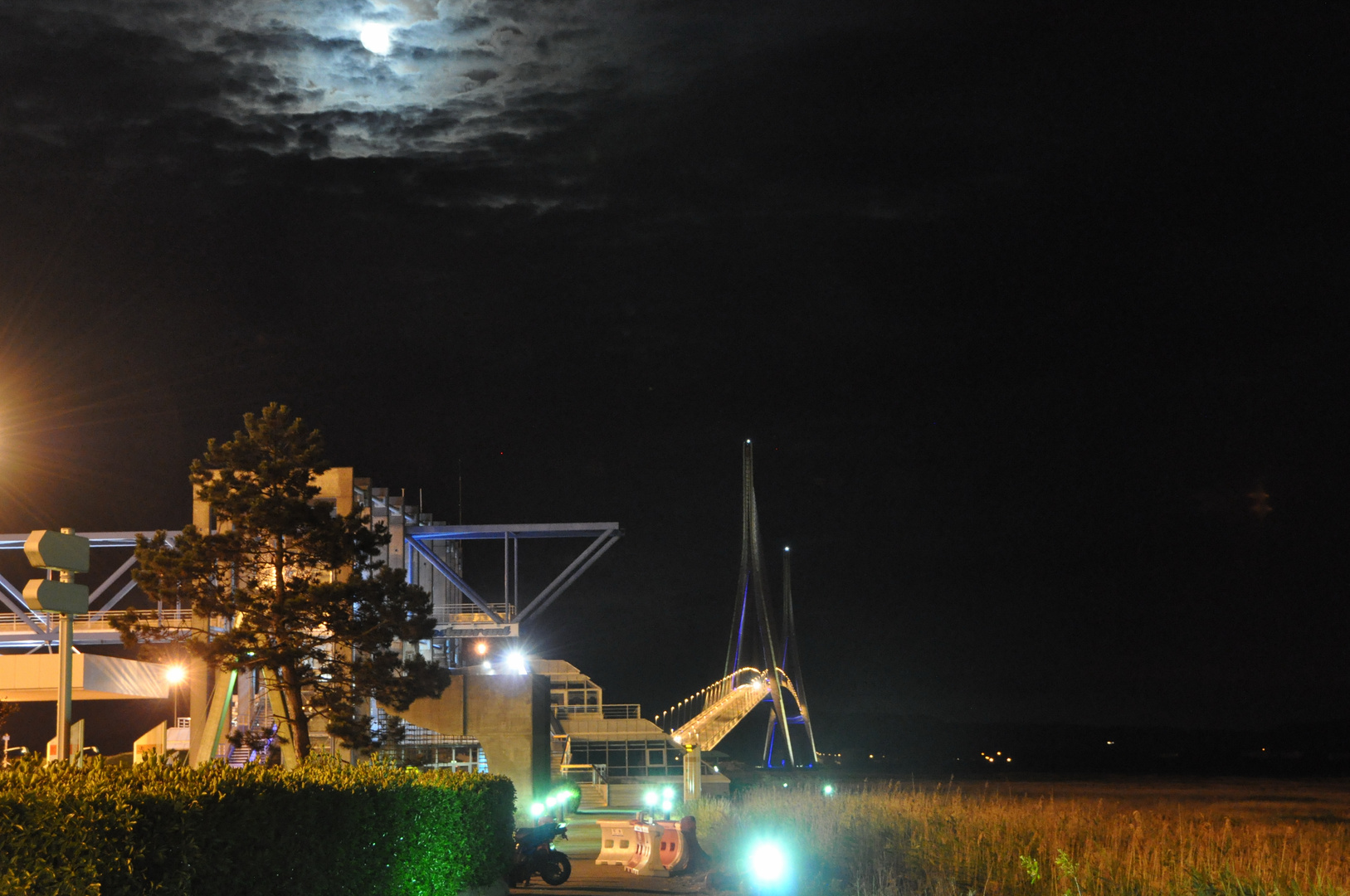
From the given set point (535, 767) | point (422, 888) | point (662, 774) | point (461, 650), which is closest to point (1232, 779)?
point (662, 774)

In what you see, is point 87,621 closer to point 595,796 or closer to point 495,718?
point 495,718

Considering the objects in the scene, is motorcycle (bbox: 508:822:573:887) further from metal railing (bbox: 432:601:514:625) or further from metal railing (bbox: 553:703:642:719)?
metal railing (bbox: 553:703:642:719)

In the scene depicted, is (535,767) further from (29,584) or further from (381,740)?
(29,584)

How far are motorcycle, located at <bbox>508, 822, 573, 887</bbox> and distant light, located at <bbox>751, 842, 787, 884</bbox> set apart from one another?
395 centimetres

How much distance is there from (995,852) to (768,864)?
4.02 m

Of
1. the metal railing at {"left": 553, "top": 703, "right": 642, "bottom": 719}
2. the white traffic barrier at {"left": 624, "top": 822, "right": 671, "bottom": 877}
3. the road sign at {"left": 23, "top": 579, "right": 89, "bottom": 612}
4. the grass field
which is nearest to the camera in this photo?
the road sign at {"left": 23, "top": 579, "right": 89, "bottom": 612}

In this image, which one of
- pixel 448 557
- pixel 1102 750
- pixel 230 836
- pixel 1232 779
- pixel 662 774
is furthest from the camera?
pixel 1102 750

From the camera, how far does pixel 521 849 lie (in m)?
20.2

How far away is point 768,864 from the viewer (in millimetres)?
16828

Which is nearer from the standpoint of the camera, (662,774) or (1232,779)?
(662,774)

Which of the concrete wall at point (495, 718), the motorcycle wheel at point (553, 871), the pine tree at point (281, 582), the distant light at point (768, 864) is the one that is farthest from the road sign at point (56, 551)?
the concrete wall at point (495, 718)

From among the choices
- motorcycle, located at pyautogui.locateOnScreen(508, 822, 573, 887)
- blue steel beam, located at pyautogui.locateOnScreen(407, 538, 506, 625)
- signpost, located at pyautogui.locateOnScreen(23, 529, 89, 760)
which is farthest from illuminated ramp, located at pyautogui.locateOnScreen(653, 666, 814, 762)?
signpost, located at pyautogui.locateOnScreen(23, 529, 89, 760)

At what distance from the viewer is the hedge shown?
686cm

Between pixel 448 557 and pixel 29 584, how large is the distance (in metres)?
39.9
